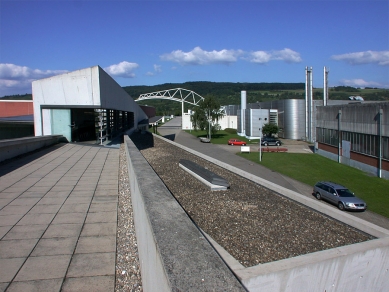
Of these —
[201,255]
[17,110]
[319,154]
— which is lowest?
[319,154]

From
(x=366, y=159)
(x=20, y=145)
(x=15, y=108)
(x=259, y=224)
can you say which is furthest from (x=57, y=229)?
(x=15, y=108)

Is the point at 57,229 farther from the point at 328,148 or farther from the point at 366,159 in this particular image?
the point at 328,148

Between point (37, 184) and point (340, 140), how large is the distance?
28655 millimetres

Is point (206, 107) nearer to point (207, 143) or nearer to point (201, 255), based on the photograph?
point (207, 143)

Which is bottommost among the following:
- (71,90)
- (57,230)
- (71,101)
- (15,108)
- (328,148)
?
(328,148)

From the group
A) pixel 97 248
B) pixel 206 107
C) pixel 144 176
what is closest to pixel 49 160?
pixel 144 176

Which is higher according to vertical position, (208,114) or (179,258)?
(208,114)

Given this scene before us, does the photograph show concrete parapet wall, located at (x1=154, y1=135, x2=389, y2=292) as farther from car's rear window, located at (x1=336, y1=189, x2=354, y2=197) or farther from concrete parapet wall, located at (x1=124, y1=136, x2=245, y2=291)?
car's rear window, located at (x1=336, y1=189, x2=354, y2=197)

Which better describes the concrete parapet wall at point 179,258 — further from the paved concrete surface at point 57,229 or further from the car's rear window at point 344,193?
the car's rear window at point 344,193

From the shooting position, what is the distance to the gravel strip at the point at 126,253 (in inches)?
162

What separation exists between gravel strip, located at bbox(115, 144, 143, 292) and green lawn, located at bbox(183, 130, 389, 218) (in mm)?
13170

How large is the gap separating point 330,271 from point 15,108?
141 ft

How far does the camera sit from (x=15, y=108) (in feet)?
133

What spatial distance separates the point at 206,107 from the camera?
2400 inches
